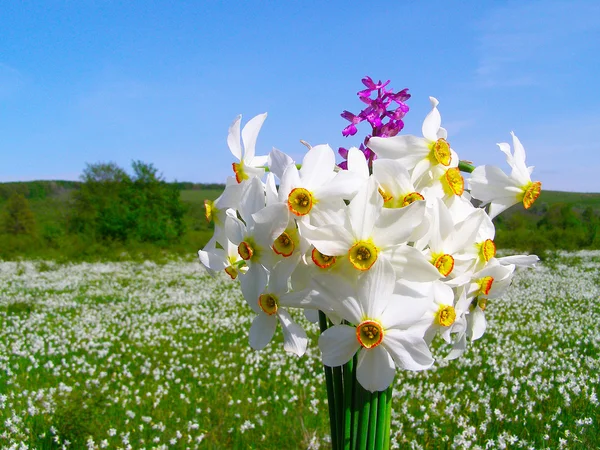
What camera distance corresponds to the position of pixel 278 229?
1.44 metres

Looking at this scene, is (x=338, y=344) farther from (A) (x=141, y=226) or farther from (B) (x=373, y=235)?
(A) (x=141, y=226)

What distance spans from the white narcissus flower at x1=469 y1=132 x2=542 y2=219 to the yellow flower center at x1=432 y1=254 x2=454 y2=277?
33cm

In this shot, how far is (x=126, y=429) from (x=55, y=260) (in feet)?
70.7

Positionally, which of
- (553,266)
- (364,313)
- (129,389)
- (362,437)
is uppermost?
(553,266)

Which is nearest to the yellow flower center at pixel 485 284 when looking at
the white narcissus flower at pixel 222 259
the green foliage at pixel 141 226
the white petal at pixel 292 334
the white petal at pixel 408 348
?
the white petal at pixel 408 348

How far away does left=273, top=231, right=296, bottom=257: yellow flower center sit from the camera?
1.49 metres

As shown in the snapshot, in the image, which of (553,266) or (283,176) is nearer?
(283,176)

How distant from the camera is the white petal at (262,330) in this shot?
1.69 metres

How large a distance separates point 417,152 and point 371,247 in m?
0.43

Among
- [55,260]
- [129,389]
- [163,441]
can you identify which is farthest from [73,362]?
[55,260]

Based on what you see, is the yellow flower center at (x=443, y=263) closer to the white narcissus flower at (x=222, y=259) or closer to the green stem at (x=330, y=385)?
the green stem at (x=330, y=385)

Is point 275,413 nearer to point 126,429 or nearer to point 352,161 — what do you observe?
point 126,429

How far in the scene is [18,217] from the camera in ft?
155

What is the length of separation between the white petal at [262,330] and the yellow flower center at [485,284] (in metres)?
0.70
